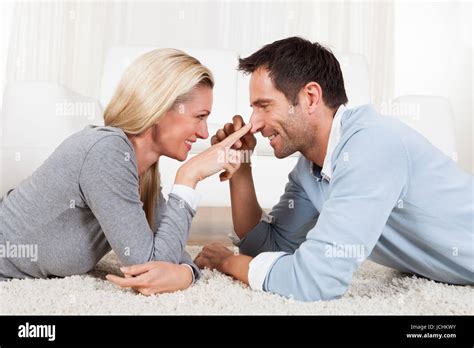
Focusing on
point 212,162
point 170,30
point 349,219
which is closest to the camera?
point 349,219

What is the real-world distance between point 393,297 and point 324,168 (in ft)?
1.10

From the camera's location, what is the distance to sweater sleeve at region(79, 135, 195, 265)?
48.1 inches

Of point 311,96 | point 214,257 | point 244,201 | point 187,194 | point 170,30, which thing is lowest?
point 214,257

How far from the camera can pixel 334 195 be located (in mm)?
1203

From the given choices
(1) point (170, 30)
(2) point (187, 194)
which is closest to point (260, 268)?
(2) point (187, 194)

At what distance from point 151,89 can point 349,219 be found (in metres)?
0.55

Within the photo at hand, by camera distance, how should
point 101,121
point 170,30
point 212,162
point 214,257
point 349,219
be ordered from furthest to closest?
1. point 170,30
2. point 101,121
3. point 214,257
4. point 212,162
5. point 349,219

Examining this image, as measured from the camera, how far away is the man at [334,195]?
118 cm

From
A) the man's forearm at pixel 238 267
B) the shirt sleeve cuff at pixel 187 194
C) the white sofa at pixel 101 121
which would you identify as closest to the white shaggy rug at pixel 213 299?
the man's forearm at pixel 238 267

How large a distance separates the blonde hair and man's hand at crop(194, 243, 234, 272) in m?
0.39

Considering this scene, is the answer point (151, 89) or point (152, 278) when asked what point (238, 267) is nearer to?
point (152, 278)

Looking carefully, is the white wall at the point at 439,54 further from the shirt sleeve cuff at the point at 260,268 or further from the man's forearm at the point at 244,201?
the shirt sleeve cuff at the point at 260,268

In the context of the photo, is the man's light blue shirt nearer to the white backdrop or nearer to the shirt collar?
the shirt collar
